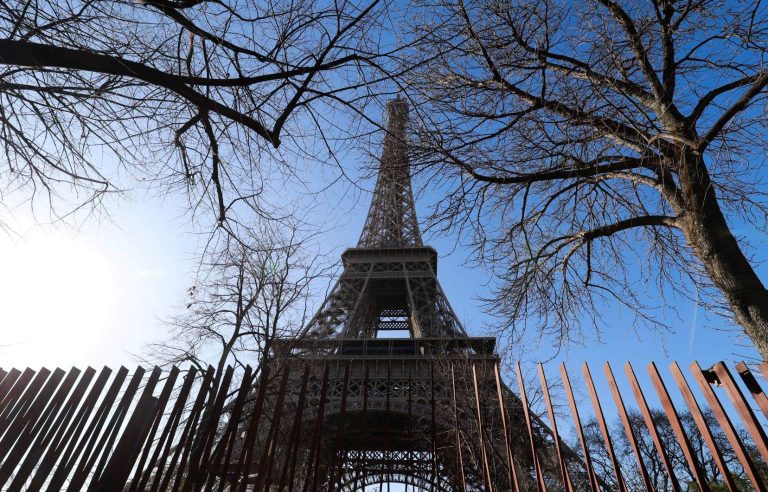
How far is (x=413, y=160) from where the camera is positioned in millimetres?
4516

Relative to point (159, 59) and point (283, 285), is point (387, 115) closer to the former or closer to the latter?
point (159, 59)

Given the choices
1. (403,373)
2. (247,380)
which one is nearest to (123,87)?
(247,380)

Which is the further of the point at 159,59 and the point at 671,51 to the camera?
the point at 671,51

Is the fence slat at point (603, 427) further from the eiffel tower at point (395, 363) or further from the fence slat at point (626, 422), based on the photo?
the eiffel tower at point (395, 363)

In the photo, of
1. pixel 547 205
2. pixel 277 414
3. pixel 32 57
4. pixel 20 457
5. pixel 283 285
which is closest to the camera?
pixel 32 57

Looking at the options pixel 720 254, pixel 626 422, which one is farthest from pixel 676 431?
pixel 720 254

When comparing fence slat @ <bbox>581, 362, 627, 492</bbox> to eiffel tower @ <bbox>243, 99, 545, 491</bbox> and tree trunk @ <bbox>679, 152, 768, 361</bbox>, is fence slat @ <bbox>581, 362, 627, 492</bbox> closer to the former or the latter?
tree trunk @ <bbox>679, 152, 768, 361</bbox>

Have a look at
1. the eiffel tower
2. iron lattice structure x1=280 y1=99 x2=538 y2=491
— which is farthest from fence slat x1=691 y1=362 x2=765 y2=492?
iron lattice structure x1=280 y1=99 x2=538 y2=491

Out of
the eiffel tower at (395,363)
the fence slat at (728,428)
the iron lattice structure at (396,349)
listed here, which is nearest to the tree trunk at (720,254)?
the fence slat at (728,428)

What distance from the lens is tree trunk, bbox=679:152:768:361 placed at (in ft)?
11.1

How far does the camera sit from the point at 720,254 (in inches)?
146

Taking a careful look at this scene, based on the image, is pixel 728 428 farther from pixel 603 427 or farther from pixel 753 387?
pixel 603 427

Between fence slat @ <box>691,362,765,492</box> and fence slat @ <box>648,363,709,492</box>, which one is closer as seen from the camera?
fence slat @ <box>691,362,765,492</box>

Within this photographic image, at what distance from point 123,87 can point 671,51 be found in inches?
182
